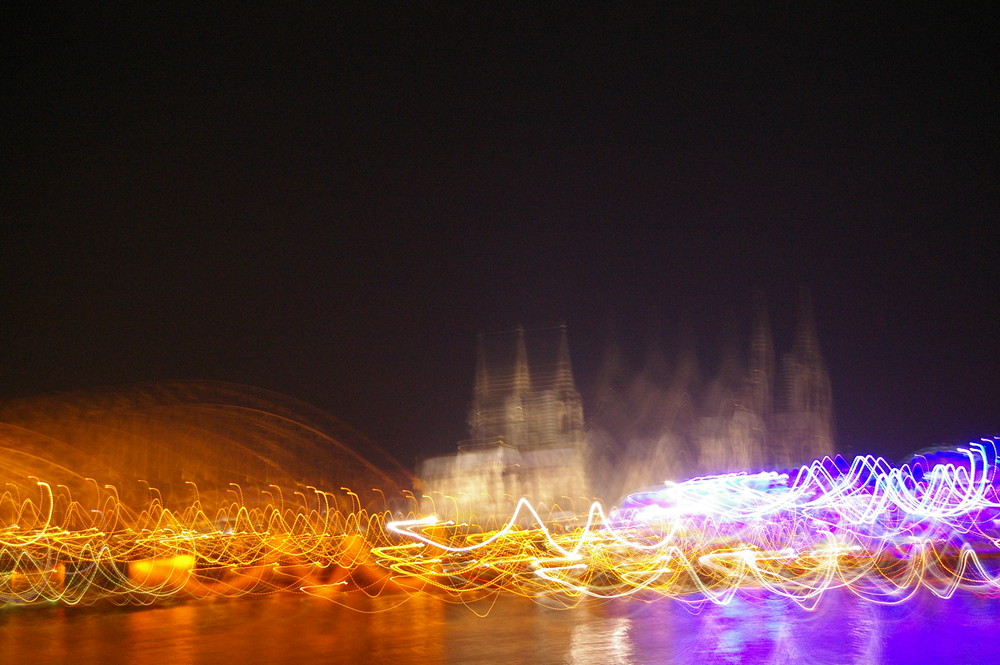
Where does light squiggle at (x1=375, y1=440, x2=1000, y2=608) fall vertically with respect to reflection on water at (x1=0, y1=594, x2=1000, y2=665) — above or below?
above

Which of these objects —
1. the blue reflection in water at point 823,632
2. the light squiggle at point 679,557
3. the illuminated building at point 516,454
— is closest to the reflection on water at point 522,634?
the blue reflection in water at point 823,632

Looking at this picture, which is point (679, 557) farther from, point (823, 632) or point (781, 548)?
point (823, 632)

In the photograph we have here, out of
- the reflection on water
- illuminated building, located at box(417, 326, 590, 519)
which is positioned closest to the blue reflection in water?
the reflection on water

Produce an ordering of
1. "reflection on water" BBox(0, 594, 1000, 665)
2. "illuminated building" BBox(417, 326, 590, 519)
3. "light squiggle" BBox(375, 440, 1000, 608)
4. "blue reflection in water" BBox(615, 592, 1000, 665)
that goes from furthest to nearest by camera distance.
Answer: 1. "illuminated building" BBox(417, 326, 590, 519)
2. "light squiggle" BBox(375, 440, 1000, 608)
3. "reflection on water" BBox(0, 594, 1000, 665)
4. "blue reflection in water" BBox(615, 592, 1000, 665)

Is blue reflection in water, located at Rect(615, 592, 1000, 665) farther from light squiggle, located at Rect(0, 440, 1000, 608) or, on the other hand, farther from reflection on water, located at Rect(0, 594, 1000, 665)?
light squiggle, located at Rect(0, 440, 1000, 608)

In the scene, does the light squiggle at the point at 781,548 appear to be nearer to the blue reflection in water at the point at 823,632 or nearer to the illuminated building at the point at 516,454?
the blue reflection in water at the point at 823,632

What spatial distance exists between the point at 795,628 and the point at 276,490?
41.8 m

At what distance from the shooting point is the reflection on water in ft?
25.6

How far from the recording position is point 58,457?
29.5 meters

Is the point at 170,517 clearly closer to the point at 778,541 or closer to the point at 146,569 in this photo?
the point at 146,569

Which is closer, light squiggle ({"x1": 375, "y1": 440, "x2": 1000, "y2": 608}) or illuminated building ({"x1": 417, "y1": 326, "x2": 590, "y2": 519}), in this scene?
light squiggle ({"x1": 375, "y1": 440, "x2": 1000, "y2": 608})

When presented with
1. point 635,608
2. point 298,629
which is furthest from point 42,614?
point 635,608

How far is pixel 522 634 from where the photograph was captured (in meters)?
9.35

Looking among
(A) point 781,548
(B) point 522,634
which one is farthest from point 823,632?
(A) point 781,548
